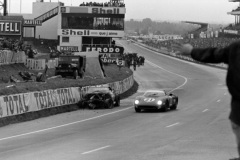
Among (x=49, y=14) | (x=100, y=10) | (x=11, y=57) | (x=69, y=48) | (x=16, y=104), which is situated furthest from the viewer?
(x=49, y=14)

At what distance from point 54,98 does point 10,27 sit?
28.4m

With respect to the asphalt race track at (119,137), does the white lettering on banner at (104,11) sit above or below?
above

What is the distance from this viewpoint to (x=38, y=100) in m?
28.7

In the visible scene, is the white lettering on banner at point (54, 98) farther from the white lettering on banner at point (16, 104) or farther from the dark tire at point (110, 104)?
the dark tire at point (110, 104)

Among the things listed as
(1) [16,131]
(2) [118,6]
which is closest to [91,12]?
(2) [118,6]

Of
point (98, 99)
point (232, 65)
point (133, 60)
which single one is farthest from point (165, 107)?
point (133, 60)

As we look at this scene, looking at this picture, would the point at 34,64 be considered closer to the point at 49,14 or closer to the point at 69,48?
the point at 69,48

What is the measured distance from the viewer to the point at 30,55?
189ft

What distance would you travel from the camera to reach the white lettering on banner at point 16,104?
25125mm

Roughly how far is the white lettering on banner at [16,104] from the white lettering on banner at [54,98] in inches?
52.0

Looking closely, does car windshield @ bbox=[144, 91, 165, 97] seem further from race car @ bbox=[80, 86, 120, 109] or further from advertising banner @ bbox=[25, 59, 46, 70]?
advertising banner @ bbox=[25, 59, 46, 70]

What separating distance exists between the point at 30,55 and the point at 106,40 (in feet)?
153

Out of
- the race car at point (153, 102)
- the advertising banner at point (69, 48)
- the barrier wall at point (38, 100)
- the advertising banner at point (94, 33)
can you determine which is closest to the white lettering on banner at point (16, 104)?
the barrier wall at point (38, 100)

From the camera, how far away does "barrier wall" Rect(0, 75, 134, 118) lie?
2517 centimetres
